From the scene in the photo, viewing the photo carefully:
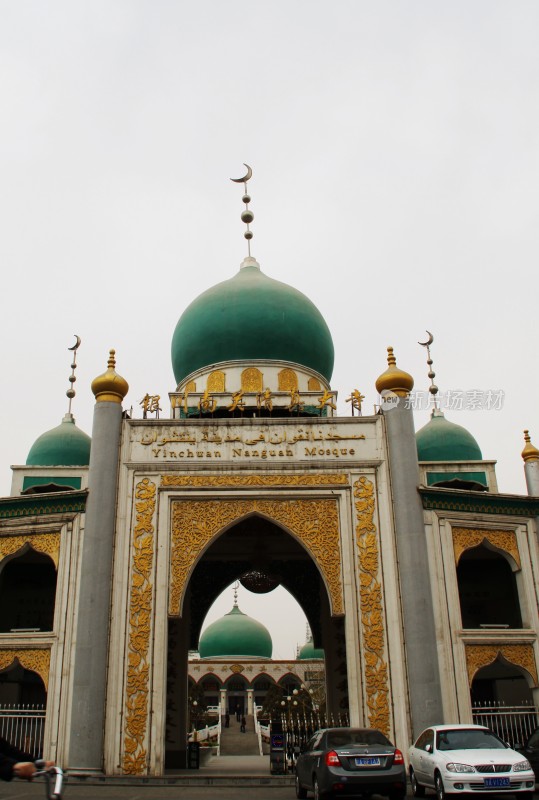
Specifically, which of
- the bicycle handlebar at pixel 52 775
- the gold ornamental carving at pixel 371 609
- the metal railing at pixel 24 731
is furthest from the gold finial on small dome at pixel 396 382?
the bicycle handlebar at pixel 52 775

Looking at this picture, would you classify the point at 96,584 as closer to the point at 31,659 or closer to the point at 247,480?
the point at 31,659

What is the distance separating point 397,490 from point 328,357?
680 centimetres

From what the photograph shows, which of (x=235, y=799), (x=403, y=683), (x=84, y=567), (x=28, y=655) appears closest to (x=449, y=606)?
(x=403, y=683)

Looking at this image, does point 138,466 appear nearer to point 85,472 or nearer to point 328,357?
point 85,472

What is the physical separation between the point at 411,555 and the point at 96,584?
585 cm

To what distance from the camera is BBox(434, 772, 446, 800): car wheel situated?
358 inches

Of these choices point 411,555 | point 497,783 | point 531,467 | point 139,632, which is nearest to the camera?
point 497,783

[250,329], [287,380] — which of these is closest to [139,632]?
[287,380]

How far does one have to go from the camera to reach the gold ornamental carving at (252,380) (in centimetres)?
1919

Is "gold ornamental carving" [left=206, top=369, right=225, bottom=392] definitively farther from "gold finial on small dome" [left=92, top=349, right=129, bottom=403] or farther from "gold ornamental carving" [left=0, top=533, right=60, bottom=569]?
"gold ornamental carving" [left=0, top=533, right=60, bottom=569]

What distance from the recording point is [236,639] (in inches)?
1565

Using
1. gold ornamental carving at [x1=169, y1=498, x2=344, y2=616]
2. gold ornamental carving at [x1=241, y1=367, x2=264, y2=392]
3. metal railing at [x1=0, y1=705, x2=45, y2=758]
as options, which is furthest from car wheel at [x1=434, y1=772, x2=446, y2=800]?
gold ornamental carving at [x1=241, y1=367, x2=264, y2=392]

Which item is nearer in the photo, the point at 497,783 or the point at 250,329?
the point at 497,783

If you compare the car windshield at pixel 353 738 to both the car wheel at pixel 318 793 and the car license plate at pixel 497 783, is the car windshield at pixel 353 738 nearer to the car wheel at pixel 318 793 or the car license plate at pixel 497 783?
the car wheel at pixel 318 793
